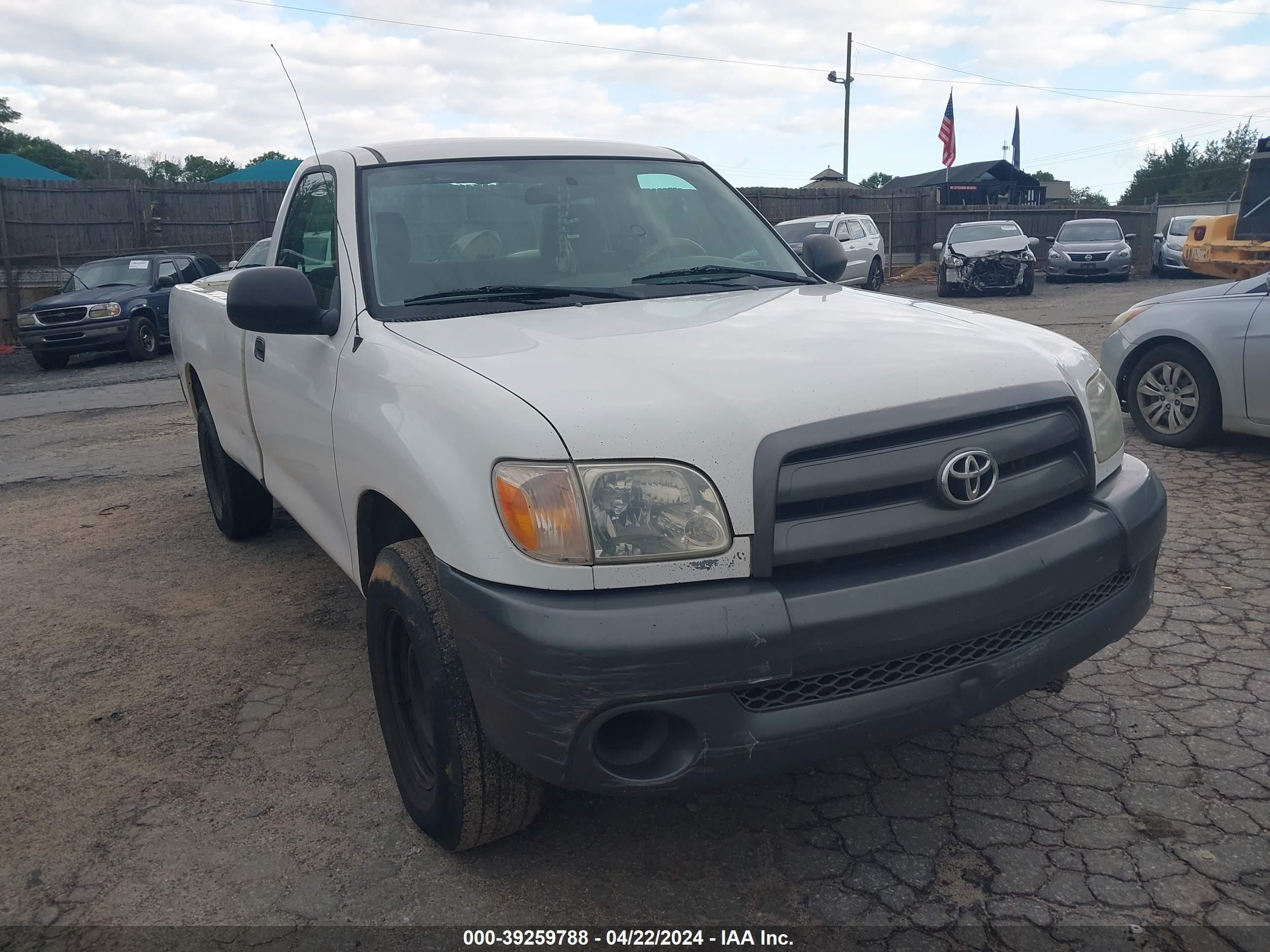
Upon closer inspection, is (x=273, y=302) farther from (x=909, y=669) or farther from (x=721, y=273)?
(x=909, y=669)

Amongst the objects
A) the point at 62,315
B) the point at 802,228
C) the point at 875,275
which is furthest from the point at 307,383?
the point at 875,275

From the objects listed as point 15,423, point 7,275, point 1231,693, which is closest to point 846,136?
point 7,275

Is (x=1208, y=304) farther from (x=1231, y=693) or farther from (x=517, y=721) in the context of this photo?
(x=517, y=721)

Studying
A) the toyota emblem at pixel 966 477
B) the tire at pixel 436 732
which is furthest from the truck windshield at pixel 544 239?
the toyota emblem at pixel 966 477

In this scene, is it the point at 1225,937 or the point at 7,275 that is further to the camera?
the point at 7,275

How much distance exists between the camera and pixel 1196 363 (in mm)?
6309

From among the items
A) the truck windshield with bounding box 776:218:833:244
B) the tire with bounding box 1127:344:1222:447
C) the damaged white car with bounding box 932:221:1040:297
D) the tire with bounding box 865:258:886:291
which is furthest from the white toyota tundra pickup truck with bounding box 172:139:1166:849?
the tire with bounding box 865:258:886:291

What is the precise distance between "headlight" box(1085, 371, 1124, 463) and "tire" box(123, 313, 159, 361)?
15.1 meters

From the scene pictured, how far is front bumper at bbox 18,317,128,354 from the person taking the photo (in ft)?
48.1

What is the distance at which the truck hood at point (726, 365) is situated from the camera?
2.13 m

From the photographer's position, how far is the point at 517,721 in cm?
211

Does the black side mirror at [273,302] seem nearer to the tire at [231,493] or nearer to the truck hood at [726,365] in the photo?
the truck hood at [726,365]

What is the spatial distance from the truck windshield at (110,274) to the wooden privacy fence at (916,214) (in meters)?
15.9

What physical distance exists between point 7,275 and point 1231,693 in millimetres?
20014
